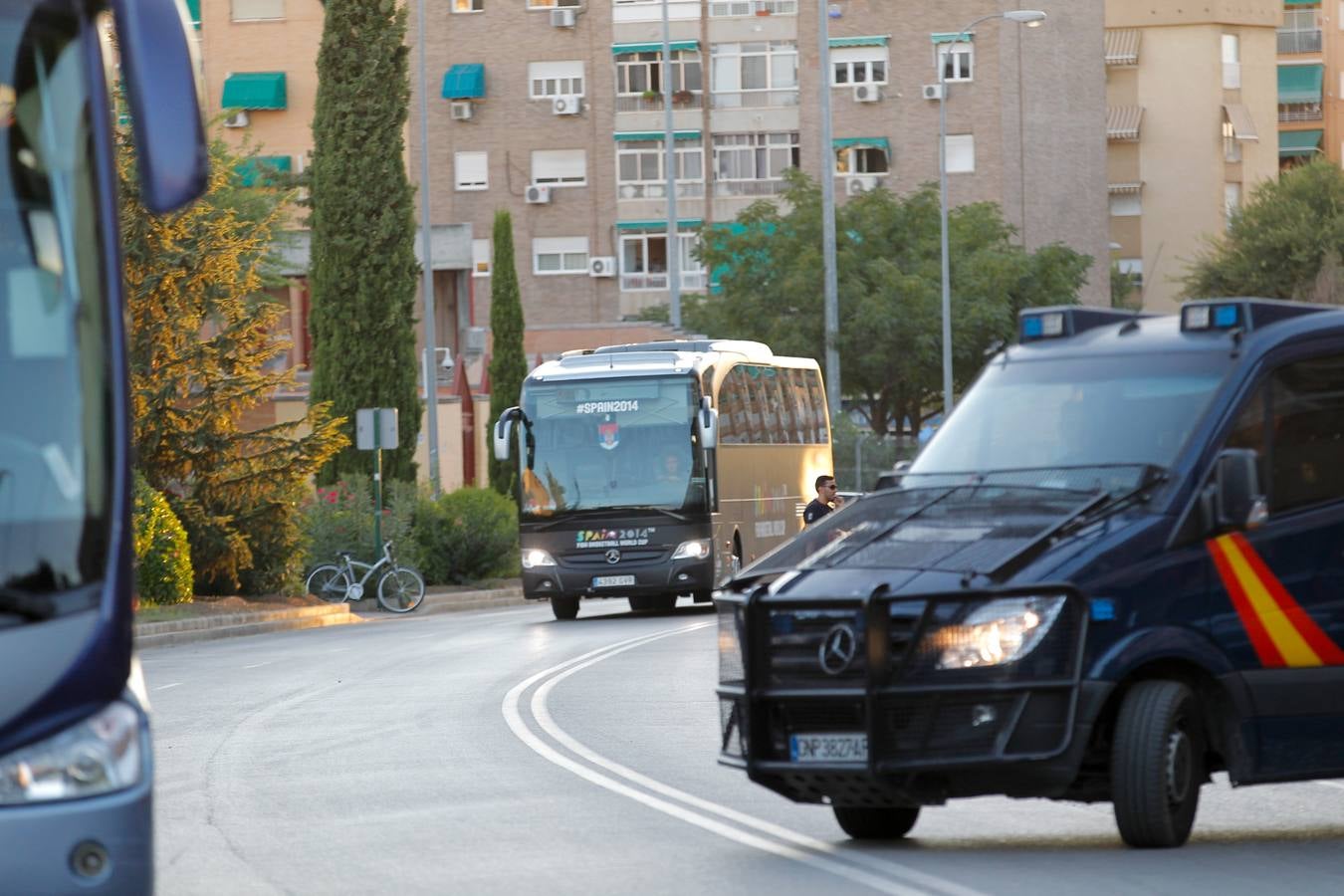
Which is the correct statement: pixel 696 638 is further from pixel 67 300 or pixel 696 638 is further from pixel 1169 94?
pixel 1169 94

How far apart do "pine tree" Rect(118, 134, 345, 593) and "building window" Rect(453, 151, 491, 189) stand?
43.1 m

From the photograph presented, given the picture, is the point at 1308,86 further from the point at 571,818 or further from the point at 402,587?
the point at 571,818

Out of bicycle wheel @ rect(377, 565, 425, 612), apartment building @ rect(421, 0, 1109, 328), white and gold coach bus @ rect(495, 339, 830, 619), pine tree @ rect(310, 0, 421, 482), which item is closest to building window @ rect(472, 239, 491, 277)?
apartment building @ rect(421, 0, 1109, 328)

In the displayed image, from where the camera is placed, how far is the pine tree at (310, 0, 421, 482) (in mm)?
44062

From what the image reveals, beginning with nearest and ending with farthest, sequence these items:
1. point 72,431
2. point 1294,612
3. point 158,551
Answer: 1. point 72,431
2. point 1294,612
3. point 158,551

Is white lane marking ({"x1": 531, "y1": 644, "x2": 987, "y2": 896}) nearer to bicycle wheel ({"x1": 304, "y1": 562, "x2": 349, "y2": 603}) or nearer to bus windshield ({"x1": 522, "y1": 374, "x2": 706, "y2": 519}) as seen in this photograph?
bus windshield ({"x1": 522, "y1": 374, "x2": 706, "y2": 519})

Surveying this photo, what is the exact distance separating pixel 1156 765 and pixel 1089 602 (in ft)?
2.23

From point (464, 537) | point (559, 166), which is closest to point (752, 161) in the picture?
point (559, 166)

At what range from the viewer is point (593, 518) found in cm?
3356

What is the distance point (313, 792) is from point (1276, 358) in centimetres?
554

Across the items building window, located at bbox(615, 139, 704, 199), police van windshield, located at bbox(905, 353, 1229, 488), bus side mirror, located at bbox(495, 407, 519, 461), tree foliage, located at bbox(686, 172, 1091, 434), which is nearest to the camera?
police van windshield, located at bbox(905, 353, 1229, 488)

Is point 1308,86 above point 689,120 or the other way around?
above

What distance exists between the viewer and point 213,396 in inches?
1373

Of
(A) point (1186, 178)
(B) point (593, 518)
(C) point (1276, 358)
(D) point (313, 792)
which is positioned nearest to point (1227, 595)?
(C) point (1276, 358)
